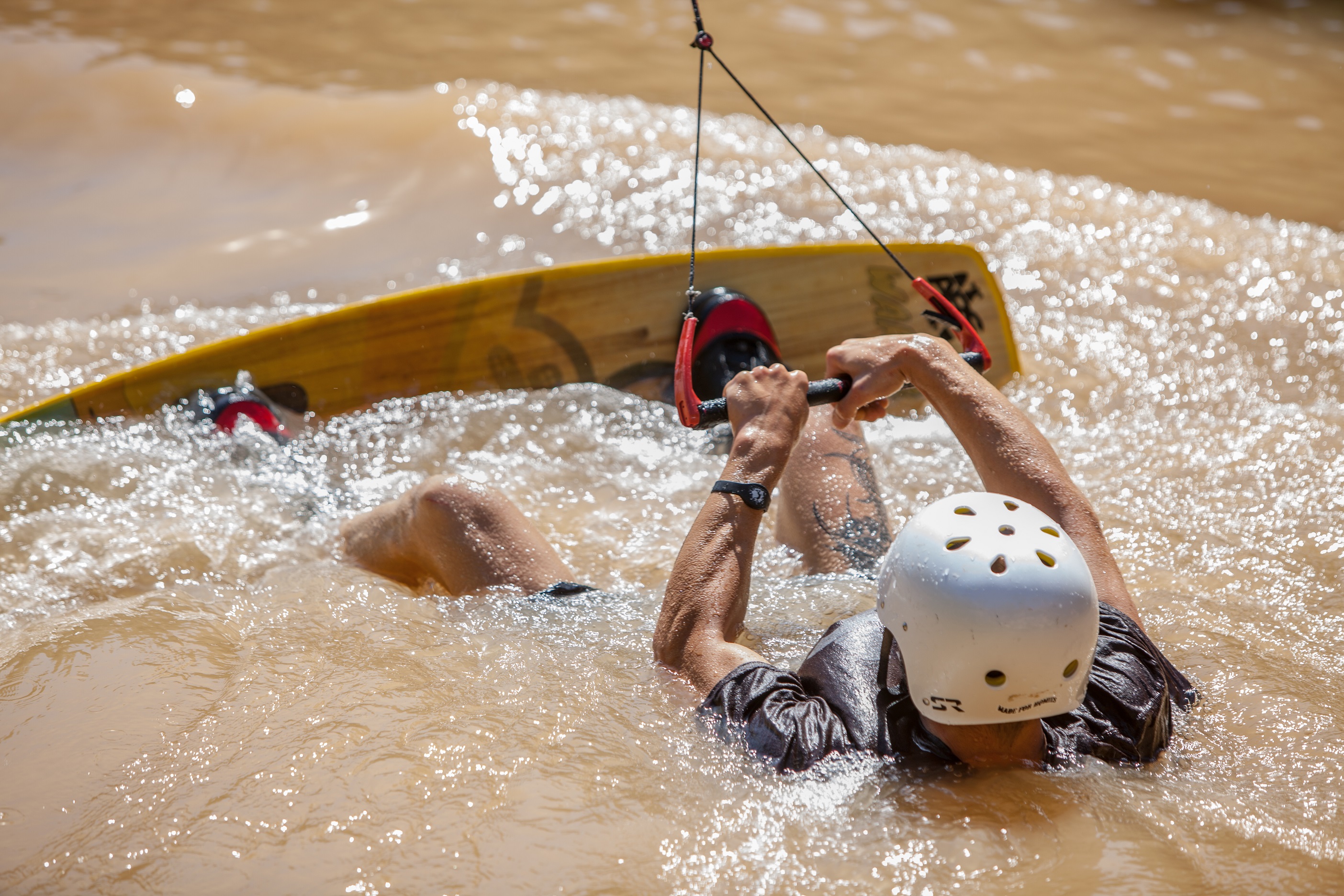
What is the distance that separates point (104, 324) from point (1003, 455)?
3.46 meters

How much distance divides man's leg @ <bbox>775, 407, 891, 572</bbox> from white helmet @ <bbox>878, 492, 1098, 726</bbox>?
813 mm

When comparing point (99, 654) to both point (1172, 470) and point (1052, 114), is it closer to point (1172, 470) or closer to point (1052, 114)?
point (1172, 470)

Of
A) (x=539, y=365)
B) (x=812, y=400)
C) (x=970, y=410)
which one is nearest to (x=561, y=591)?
(x=812, y=400)

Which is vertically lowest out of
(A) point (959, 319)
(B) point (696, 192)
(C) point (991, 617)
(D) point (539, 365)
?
(D) point (539, 365)

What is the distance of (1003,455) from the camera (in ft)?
7.60

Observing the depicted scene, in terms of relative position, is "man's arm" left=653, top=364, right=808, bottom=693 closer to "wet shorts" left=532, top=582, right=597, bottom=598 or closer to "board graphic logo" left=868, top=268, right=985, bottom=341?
"wet shorts" left=532, top=582, right=597, bottom=598

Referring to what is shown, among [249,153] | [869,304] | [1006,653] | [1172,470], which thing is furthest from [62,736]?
[249,153]

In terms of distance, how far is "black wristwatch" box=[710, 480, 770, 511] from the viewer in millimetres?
2184

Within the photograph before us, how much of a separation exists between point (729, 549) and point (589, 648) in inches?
15.3

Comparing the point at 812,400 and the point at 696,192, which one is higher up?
the point at 696,192

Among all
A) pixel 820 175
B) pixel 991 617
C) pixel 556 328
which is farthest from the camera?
pixel 556 328

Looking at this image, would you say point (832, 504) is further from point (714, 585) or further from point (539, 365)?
point (539, 365)

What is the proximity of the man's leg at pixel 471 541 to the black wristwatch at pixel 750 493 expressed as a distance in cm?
55

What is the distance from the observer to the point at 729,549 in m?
2.16
